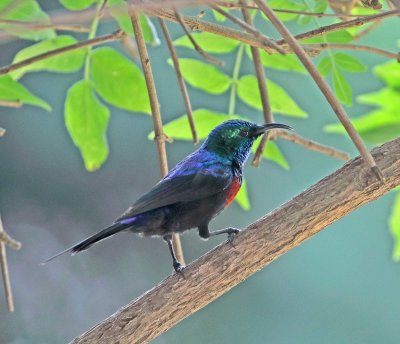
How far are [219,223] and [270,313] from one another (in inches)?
35.5

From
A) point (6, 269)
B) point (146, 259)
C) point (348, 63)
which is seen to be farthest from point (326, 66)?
point (146, 259)

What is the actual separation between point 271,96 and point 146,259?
15.1 feet

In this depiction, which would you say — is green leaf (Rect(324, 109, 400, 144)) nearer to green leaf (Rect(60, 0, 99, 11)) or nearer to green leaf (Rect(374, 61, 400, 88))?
green leaf (Rect(374, 61, 400, 88))

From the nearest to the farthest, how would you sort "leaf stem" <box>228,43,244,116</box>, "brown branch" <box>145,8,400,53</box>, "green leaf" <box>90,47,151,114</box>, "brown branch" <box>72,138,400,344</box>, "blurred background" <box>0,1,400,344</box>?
"brown branch" <box>145,8,400,53</box>, "brown branch" <box>72,138,400,344</box>, "green leaf" <box>90,47,151,114</box>, "leaf stem" <box>228,43,244,116</box>, "blurred background" <box>0,1,400,344</box>

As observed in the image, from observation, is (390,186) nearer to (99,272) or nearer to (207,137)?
(207,137)

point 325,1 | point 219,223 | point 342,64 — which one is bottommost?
point 219,223

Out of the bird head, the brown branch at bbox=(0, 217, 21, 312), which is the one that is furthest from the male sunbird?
the brown branch at bbox=(0, 217, 21, 312)

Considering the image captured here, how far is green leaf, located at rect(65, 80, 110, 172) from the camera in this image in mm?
2777

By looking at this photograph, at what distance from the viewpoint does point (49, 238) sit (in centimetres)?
677

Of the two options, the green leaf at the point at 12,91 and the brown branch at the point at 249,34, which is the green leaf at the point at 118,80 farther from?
the brown branch at the point at 249,34

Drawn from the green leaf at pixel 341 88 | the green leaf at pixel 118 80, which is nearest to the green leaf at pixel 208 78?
the green leaf at pixel 118 80

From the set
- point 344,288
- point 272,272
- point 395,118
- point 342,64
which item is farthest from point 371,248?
point 342,64

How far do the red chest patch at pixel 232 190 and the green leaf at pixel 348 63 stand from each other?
611mm

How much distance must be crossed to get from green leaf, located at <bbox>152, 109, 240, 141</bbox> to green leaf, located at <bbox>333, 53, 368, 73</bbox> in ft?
1.56
